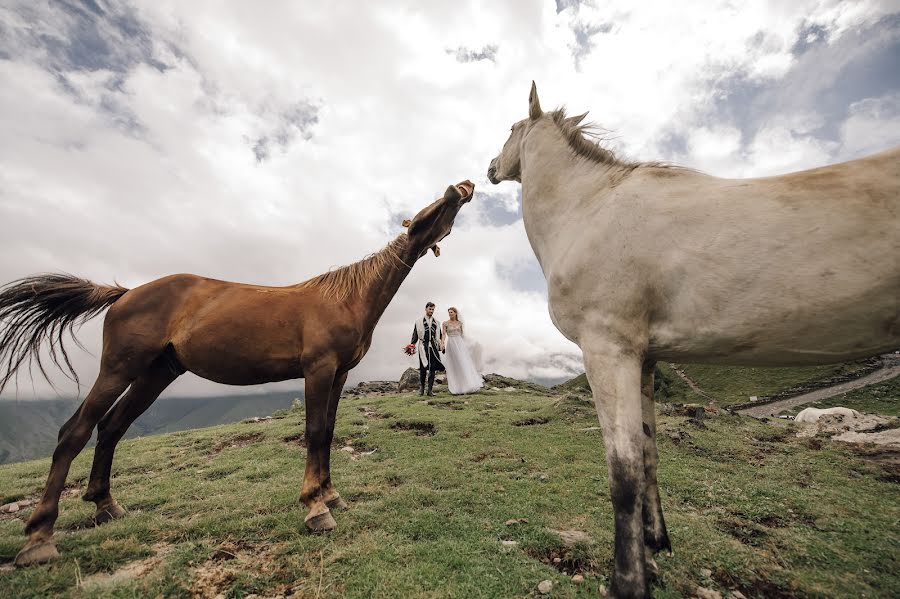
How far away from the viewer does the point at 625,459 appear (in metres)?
2.69

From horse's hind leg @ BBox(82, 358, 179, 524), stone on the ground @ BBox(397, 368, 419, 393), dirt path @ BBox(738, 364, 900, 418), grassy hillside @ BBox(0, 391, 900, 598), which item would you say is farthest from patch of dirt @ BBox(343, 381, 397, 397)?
dirt path @ BBox(738, 364, 900, 418)

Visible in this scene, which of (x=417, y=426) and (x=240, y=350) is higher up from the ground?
(x=240, y=350)

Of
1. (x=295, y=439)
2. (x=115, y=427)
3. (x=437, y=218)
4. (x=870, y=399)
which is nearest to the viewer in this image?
(x=115, y=427)

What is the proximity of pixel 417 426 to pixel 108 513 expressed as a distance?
6.32 metres

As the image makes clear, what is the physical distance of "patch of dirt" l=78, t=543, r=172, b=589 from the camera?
304 centimetres

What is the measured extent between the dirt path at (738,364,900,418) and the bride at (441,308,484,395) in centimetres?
2148

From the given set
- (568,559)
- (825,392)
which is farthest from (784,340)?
(825,392)

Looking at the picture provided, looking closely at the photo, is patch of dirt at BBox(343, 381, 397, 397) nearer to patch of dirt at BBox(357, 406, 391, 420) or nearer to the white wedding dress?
the white wedding dress

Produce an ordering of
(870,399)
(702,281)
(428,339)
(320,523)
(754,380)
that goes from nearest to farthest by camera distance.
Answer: (702,281) → (320,523) → (428,339) → (870,399) → (754,380)

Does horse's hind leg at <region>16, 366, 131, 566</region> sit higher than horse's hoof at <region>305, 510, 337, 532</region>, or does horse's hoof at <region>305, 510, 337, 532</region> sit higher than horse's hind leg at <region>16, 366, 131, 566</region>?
horse's hind leg at <region>16, 366, 131, 566</region>

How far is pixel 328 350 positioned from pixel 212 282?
75.5 inches

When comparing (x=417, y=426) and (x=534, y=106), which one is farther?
(x=417, y=426)

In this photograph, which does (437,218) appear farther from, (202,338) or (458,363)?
(458,363)

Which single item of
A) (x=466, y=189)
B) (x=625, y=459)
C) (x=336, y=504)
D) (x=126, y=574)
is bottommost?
(x=126, y=574)
